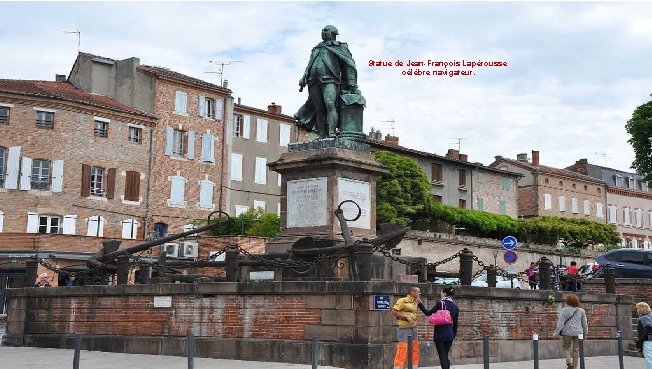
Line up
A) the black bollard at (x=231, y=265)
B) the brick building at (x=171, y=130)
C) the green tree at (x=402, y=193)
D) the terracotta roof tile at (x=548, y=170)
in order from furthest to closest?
the terracotta roof tile at (x=548, y=170), the green tree at (x=402, y=193), the brick building at (x=171, y=130), the black bollard at (x=231, y=265)

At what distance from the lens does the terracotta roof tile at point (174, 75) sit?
53.9 metres

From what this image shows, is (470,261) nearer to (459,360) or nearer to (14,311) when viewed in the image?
(459,360)

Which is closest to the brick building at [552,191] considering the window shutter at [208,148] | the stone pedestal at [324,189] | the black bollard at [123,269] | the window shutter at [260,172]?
the window shutter at [260,172]

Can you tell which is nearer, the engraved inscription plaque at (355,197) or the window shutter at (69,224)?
the engraved inscription plaque at (355,197)

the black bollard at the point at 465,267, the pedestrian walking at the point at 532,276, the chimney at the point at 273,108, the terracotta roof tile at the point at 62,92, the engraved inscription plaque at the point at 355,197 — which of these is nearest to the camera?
the black bollard at the point at 465,267

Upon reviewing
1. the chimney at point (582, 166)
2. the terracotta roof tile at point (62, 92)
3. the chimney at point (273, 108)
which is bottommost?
the terracotta roof tile at point (62, 92)

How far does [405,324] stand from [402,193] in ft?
156

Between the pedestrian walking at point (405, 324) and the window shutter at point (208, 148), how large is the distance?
43.3 meters

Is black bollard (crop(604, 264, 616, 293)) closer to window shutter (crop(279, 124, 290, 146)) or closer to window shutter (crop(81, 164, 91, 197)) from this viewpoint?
window shutter (crop(81, 164, 91, 197))

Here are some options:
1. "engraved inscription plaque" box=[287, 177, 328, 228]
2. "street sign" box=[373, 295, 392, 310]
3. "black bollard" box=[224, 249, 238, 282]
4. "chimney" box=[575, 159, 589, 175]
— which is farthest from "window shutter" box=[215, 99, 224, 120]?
"chimney" box=[575, 159, 589, 175]

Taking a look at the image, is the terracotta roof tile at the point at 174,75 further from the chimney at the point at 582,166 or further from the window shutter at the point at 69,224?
the chimney at the point at 582,166

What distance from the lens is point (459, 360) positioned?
55.3 ft

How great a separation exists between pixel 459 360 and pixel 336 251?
11.1 feet

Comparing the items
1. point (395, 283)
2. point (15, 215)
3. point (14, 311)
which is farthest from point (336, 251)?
point (15, 215)
